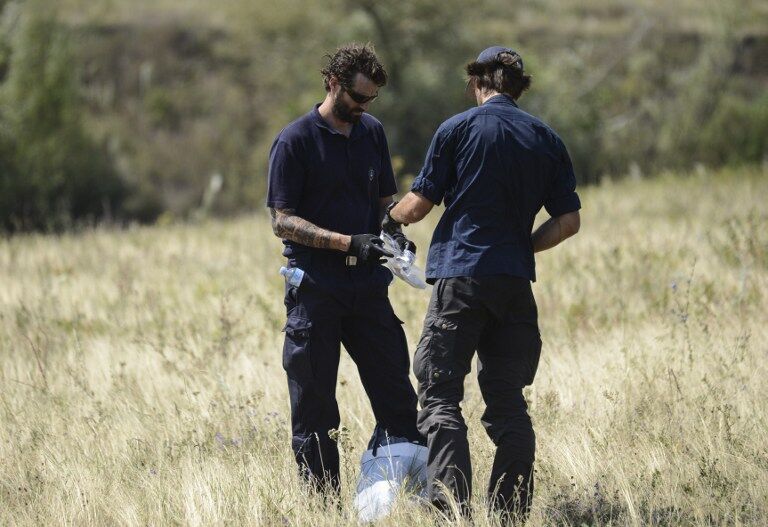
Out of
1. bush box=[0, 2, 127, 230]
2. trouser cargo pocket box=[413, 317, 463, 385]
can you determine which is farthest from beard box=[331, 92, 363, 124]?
bush box=[0, 2, 127, 230]

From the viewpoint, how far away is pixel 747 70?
36.6 metres

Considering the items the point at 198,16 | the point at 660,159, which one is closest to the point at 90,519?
the point at 660,159

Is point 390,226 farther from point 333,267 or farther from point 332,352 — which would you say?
point 332,352

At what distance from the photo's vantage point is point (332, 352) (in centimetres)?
488

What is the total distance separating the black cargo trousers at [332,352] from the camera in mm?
4816

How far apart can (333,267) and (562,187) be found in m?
1.11

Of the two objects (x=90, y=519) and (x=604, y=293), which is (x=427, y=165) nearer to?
(x=90, y=519)

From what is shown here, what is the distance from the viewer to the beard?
483 centimetres

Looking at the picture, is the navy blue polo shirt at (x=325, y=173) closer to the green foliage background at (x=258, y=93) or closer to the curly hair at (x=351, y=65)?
the curly hair at (x=351, y=65)

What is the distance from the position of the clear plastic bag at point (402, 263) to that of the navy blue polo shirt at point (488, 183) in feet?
0.44

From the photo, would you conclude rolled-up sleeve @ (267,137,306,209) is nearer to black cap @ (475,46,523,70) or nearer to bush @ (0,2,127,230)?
black cap @ (475,46,523,70)

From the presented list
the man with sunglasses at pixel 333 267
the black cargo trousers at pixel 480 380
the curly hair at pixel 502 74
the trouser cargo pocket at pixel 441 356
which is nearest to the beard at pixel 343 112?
the man with sunglasses at pixel 333 267

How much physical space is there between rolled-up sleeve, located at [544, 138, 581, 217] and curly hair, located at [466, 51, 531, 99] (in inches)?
11.9

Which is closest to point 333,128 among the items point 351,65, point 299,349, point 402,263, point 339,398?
point 351,65
